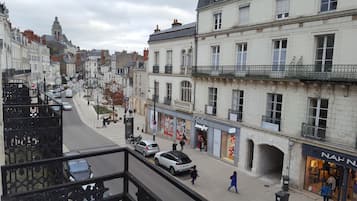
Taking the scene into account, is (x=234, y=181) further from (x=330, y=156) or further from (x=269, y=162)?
(x=330, y=156)

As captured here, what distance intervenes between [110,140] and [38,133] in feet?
65.1

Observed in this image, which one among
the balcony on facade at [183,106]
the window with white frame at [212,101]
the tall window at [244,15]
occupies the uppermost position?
the tall window at [244,15]

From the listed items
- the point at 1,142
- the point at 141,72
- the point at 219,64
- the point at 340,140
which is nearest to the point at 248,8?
the point at 219,64

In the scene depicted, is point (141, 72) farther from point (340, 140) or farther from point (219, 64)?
point (340, 140)

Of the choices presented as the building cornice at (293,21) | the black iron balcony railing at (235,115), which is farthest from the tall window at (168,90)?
the black iron balcony railing at (235,115)

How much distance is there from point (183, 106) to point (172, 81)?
2787 millimetres

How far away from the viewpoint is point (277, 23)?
566 inches

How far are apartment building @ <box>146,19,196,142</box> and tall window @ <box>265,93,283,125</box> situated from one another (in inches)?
286

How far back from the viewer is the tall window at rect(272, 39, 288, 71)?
14359 millimetres

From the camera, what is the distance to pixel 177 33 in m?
22.5

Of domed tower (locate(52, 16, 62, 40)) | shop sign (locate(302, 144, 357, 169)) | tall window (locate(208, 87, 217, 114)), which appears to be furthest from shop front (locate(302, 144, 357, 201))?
domed tower (locate(52, 16, 62, 40))

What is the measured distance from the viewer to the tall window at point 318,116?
12562mm

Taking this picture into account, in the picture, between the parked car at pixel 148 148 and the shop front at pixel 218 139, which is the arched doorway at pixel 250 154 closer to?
the shop front at pixel 218 139

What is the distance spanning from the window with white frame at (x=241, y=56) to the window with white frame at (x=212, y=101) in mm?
2954
